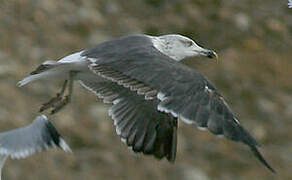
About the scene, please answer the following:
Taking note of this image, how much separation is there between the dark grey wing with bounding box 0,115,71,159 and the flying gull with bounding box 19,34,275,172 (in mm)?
525

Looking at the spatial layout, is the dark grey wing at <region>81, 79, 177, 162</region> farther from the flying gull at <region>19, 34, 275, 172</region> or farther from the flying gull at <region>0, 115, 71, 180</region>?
the flying gull at <region>0, 115, 71, 180</region>

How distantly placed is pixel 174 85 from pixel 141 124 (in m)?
0.72

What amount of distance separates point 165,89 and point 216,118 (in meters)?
0.36

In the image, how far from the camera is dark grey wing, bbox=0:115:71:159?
14.3ft

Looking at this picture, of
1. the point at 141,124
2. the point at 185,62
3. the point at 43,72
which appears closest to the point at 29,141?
the point at 43,72

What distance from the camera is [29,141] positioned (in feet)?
14.6

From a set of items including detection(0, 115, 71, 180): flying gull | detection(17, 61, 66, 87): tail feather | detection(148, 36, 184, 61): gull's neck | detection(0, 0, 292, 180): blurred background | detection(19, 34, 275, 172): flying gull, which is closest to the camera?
detection(0, 115, 71, 180): flying gull

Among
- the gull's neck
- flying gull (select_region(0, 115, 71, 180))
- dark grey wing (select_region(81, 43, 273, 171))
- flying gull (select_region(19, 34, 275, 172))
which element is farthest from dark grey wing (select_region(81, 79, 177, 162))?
flying gull (select_region(0, 115, 71, 180))

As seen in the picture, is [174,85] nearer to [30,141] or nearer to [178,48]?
[30,141]

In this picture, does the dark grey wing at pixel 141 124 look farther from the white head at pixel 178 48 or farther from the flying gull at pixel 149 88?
the white head at pixel 178 48

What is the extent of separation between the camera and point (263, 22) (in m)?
9.30

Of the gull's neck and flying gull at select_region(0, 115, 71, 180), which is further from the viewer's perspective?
the gull's neck

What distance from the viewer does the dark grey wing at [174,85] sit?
444cm

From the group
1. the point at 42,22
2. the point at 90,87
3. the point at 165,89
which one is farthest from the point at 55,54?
the point at 165,89
